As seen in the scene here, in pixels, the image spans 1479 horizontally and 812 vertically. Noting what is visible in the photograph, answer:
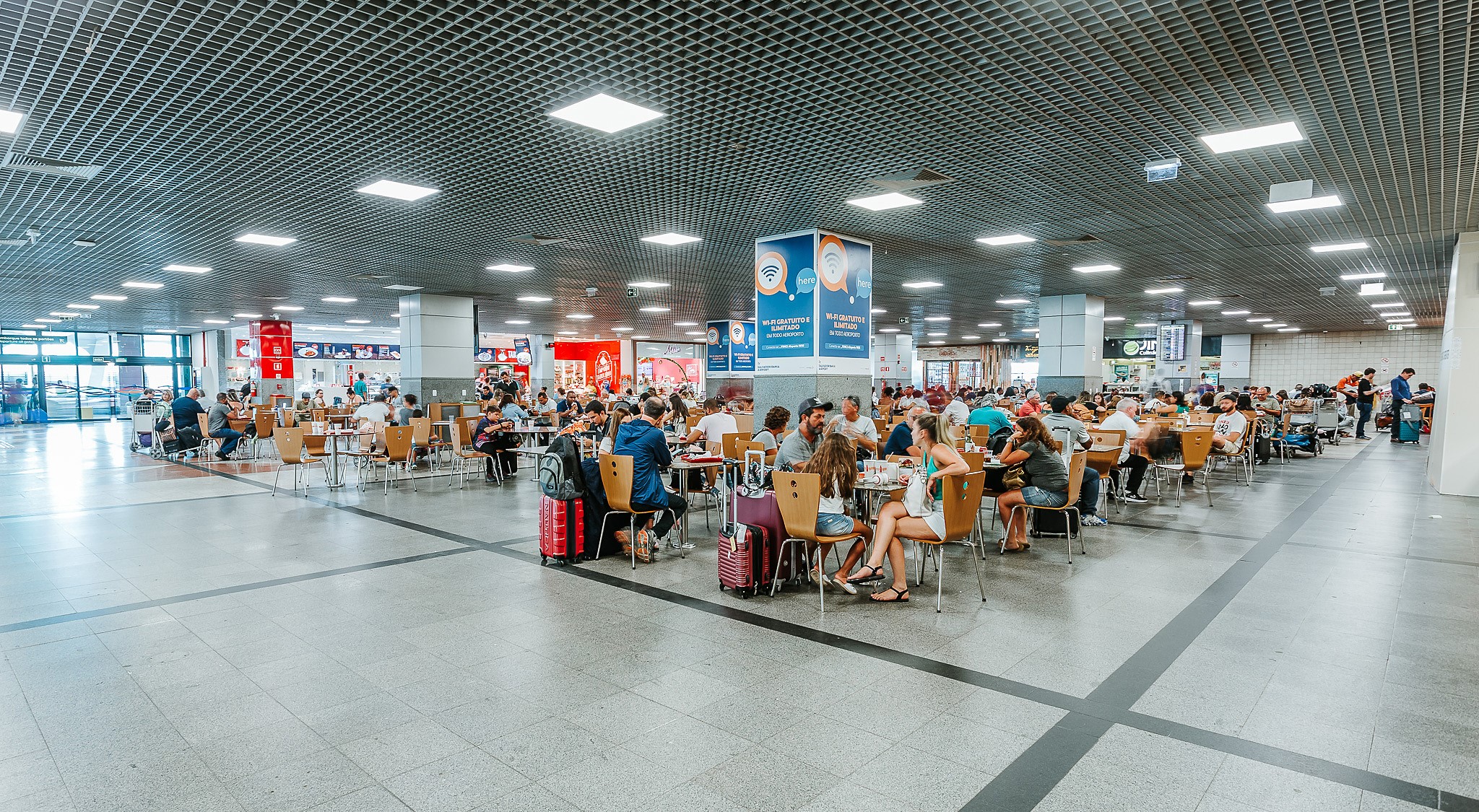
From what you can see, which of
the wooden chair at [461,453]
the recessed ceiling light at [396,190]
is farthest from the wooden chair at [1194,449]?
the wooden chair at [461,453]

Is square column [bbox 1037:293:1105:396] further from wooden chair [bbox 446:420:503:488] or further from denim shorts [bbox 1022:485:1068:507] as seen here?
wooden chair [bbox 446:420:503:488]

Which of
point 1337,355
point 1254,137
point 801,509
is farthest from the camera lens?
point 1337,355

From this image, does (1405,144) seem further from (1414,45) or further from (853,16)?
(853,16)

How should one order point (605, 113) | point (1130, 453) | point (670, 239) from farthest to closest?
point (670, 239) < point (1130, 453) < point (605, 113)

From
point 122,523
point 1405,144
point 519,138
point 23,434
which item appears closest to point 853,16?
point 519,138

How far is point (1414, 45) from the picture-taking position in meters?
4.22

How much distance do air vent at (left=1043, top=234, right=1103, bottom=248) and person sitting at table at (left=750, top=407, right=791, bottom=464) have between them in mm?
5532

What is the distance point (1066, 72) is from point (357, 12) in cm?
413

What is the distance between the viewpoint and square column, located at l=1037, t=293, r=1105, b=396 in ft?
52.9

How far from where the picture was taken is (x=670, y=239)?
1060 cm

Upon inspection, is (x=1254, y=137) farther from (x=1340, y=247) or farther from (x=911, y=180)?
(x=1340, y=247)

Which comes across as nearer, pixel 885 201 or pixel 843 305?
pixel 885 201

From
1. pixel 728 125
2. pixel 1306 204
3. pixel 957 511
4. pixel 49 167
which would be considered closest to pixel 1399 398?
pixel 1306 204

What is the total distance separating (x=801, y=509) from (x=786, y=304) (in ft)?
17.0
